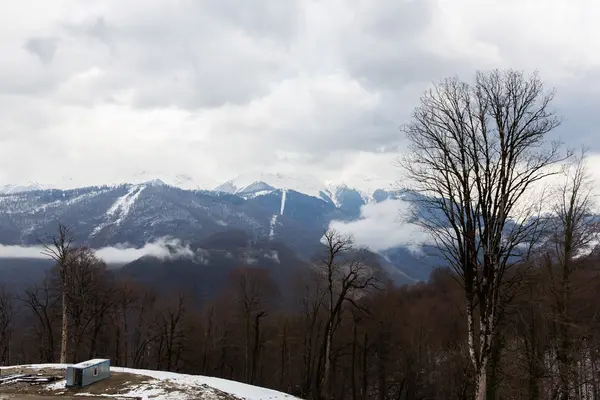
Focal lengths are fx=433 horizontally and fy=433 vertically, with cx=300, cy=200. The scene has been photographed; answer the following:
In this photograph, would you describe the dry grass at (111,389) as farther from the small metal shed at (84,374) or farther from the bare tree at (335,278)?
the bare tree at (335,278)

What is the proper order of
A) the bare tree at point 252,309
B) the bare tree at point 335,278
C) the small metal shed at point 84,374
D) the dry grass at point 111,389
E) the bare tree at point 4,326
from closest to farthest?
the dry grass at point 111,389, the small metal shed at point 84,374, the bare tree at point 335,278, the bare tree at point 252,309, the bare tree at point 4,326

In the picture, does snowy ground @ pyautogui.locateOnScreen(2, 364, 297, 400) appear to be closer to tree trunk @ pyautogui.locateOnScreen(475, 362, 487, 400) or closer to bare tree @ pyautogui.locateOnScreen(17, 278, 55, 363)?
tree trunk @ pyautogui.locateOnScreen(475, 362, 487, 400)

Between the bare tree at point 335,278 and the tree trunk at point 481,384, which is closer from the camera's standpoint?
the tree trunk at point 481,384

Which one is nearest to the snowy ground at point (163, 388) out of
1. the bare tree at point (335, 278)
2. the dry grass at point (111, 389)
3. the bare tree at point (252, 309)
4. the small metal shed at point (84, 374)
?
the dry grass at point (111, 389)

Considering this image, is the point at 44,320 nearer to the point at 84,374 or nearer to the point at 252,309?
the point at 252,309

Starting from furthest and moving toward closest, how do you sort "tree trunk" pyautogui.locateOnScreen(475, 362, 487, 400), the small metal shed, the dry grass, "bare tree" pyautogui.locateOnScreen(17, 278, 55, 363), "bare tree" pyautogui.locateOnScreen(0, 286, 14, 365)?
1. "bare tree" pyautogui.locateOnScreen(0, 286, 14, 365)
2. "bare tree" pyautogui.locateOnScreen(17, 278, 55, 363)
3. the small metal shed
4. the dry grass
5. "tree trunk" pyautogui.locateOnScreen(475, 362, 487, 400)

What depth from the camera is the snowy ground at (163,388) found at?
21109mm

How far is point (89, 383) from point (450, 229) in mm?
20120

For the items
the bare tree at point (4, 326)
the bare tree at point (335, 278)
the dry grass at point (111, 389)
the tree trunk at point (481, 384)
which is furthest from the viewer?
the bare tree at point (4, 326)

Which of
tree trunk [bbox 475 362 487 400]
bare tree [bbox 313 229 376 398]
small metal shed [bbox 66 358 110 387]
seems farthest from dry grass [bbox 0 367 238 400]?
tree trunk [bbox 475 362 487 400]

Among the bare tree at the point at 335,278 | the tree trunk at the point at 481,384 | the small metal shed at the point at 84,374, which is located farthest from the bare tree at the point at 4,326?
the tree trunk at the point at 481,384

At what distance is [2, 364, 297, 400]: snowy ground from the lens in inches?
831

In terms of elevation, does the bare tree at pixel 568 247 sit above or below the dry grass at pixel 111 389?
above

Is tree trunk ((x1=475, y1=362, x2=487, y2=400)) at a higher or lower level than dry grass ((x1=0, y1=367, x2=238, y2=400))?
higher
